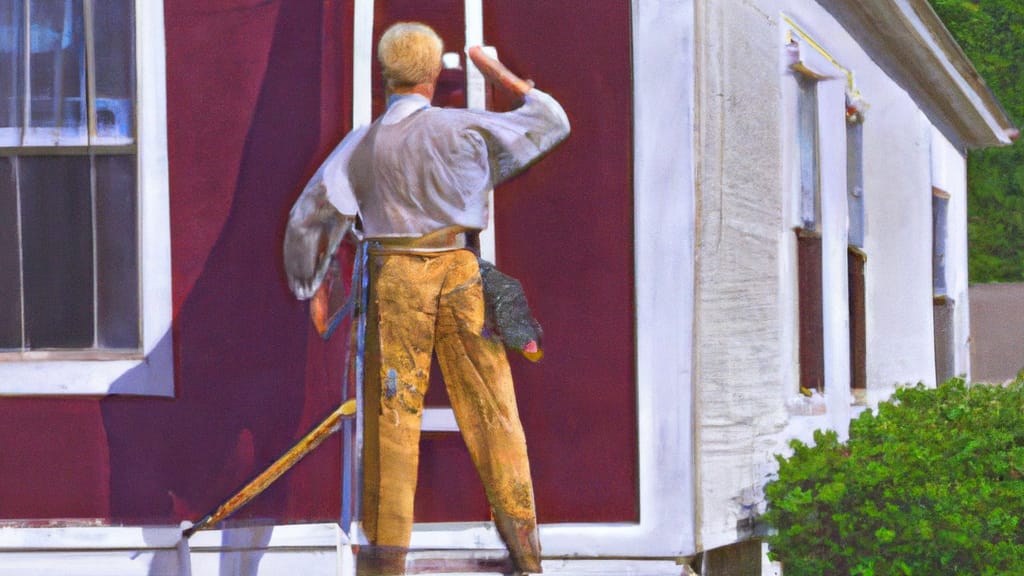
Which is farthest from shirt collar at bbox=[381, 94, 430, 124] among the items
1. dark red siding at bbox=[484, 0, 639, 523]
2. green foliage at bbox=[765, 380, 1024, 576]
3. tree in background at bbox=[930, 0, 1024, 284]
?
tree in background at bbox=[930, 0, 1024, 284]

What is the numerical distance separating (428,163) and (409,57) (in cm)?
41

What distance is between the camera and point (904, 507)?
23.3 ft

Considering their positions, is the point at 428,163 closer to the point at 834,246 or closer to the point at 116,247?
the point at 116,247

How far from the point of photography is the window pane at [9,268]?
22.9ft

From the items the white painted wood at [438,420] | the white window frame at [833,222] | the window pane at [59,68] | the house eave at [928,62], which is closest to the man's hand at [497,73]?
the white painted wood at [438,420]

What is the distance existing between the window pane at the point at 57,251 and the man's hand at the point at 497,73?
1837 millimetres

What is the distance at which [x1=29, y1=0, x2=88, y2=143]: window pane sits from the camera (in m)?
6.93

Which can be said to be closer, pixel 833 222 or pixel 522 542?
pixel 522 542

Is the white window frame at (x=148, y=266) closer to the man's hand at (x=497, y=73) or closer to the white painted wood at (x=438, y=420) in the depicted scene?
the white painted wood at (x=438, y=420)

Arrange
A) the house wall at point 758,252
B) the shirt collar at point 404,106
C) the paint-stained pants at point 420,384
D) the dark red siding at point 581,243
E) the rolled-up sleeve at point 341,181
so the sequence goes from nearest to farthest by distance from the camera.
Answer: the paint-stained pants at point 420,384 → the shirt collar at point 404,106 → the rolled-up sleeve at point 341,181 → the dark red siding at point 581,243 → the house wall at point 758,252

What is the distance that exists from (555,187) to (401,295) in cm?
108

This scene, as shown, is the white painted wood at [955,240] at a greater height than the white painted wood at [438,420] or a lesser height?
greater

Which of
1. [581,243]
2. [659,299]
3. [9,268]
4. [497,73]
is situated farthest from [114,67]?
[659,299]

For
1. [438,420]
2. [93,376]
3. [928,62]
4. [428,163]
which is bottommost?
[438,420]
